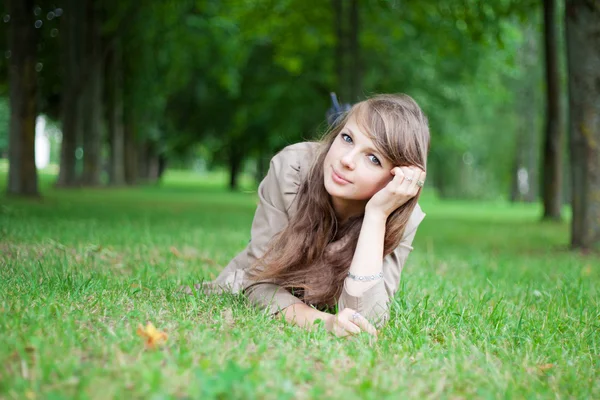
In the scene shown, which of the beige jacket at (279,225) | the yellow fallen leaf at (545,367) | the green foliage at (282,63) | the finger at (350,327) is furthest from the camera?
the green foliage at (282,63)

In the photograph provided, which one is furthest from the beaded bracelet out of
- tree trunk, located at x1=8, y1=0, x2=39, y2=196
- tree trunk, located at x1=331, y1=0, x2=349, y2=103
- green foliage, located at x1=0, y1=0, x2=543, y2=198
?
tree trunk, located at x1=331, y1=0, x2=349, y2=103

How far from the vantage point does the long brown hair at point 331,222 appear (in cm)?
343

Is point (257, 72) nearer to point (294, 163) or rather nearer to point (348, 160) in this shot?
point (294, 163)

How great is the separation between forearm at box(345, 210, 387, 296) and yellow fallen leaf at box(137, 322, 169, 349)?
1.09 m

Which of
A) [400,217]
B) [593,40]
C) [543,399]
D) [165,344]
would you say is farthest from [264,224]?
[593,40]

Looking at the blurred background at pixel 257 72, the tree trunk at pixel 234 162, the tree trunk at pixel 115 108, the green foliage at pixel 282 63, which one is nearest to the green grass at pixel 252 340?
the blurred background at pixel 257 72

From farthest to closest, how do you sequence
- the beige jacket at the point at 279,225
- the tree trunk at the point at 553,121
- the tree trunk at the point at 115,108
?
the tree trunk at the point at 115,108, the tree trunk at the point at 553,121, the beige jacket at the point at 279,225

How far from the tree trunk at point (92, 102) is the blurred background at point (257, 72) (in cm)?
4

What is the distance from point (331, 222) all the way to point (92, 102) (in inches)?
764

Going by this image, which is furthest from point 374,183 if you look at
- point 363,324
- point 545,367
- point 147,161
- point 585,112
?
point 147,161

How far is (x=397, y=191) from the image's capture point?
11.2 ft

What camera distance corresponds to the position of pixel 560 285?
5.42 m

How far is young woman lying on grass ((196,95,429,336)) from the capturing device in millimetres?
3438

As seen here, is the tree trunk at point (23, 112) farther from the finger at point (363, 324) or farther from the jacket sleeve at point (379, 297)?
the finger at point (363, 324)
